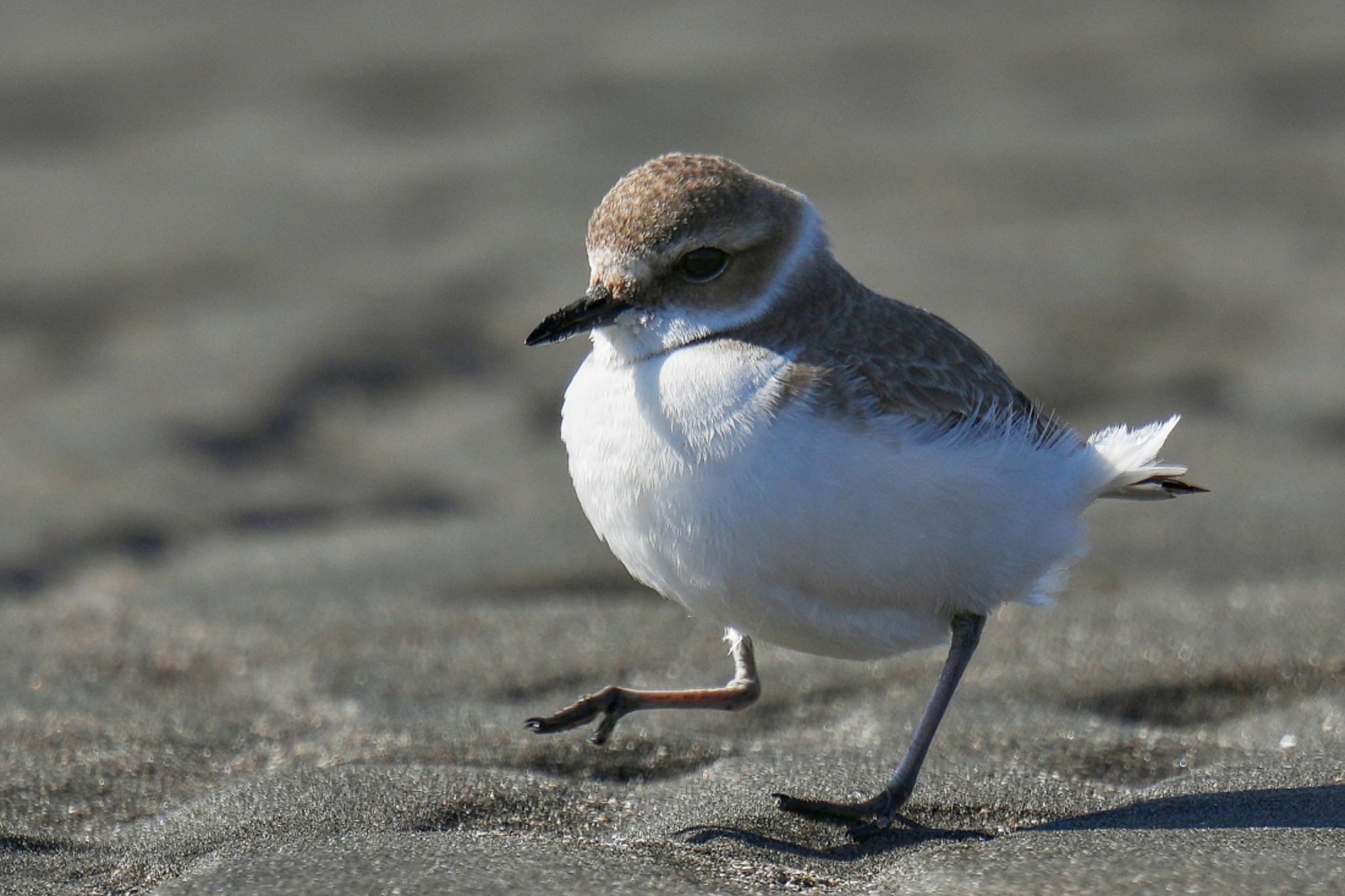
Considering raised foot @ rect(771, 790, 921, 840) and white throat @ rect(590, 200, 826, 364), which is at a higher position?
white throat @ rect(590, 200, 826, 364)

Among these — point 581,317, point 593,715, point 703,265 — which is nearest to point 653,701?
point 593,715

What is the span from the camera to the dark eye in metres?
3.95

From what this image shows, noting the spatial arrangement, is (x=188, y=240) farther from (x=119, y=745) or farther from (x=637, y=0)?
(x=119, y=745)

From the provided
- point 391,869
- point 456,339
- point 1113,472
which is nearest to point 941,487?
point 1113,472

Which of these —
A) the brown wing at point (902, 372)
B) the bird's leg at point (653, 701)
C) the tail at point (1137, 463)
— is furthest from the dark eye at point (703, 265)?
the tail at point (1137, 463)

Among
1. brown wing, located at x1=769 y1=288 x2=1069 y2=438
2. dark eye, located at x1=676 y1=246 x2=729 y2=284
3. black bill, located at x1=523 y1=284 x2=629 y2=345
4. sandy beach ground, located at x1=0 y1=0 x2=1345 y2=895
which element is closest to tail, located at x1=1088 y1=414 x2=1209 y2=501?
brown wing, located at x1=769 y1=288 x2=1069 y2=438

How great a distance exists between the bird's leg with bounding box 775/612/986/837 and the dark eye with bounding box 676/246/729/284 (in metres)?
1.01

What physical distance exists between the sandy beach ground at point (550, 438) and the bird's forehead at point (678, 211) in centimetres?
130

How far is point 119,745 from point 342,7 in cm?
856

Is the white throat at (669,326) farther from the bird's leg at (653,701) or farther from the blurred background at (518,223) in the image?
the blurred background at (518,223)

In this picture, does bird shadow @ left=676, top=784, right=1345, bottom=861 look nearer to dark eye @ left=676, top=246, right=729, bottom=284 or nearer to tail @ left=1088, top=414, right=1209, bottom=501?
tail @ left=1088, top=414, right=1209, bottom=501

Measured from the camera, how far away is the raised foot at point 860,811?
3.66 meters

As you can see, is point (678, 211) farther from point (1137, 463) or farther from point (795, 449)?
point (1137, 463)

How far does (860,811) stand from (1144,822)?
2.00 feet
